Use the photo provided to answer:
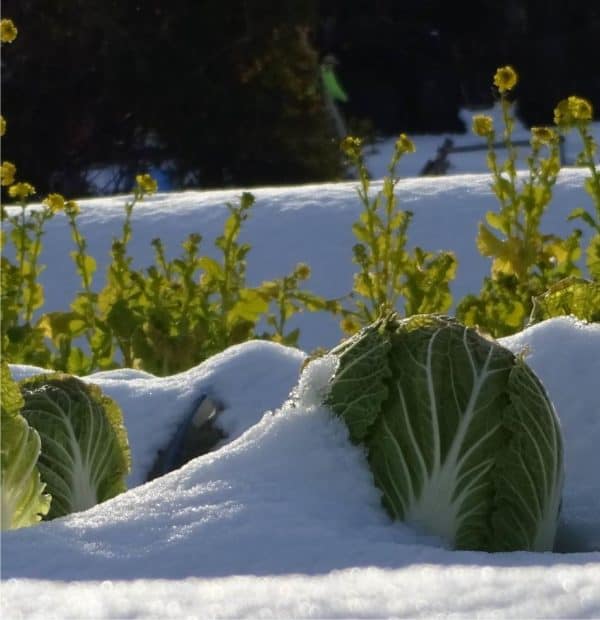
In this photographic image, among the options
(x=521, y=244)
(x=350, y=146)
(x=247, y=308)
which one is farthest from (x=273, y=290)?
(x=521, y=244)

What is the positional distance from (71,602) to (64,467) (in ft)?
3.31

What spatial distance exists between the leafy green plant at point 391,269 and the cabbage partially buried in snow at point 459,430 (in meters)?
2.12

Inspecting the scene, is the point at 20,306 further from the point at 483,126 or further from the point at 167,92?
the point at 167,92

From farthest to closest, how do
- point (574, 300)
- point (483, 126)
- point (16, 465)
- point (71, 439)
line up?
point (483, 126)
point (574, 300)
point (71, 439)
point (16, 465)

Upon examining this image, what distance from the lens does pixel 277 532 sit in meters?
1.39

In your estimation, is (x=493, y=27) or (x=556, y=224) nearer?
(x=556, y=224)

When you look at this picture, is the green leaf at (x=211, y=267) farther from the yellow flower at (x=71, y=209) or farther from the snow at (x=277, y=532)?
the snow at (x=277, y=532)

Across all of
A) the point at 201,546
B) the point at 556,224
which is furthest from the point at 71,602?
the point at 556,224

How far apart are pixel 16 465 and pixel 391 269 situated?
2533 mm

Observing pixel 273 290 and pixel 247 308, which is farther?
pixel 273 290

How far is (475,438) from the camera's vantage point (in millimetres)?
1665

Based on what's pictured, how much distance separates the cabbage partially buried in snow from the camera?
5.36 ft

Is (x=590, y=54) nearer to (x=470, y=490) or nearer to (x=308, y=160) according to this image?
(x=308, y=160)

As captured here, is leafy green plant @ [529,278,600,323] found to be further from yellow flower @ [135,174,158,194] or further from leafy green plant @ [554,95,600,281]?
yellow flower @ [135,174,158,194]
